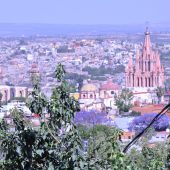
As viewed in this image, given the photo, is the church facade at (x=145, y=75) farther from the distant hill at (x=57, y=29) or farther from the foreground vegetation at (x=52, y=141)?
the distant hill at (x=57, y=29)

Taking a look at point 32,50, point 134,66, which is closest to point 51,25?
point 32,50

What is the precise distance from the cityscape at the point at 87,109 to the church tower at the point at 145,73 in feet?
0.17

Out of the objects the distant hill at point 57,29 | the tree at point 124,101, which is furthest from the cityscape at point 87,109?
the distant hill at point 57,29

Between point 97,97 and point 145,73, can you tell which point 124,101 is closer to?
point 97,97

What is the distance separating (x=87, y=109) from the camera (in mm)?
32188

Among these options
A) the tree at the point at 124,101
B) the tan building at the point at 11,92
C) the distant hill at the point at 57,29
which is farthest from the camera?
the distant hill at the point at 57,29

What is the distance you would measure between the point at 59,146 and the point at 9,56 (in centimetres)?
8242

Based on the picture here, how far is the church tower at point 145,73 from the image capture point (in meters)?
40.5

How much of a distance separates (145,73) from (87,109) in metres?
8.86

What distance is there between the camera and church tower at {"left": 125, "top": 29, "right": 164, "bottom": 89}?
133ft

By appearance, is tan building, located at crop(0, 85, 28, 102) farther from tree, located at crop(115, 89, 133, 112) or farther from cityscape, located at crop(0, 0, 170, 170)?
tree, located at crop(115, 89, 133, 112)

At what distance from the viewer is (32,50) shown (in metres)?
90.7

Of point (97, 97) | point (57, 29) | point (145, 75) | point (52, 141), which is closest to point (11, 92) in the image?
point (145, 75)

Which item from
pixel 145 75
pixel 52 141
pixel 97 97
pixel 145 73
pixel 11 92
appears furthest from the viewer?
pixel 11 92
